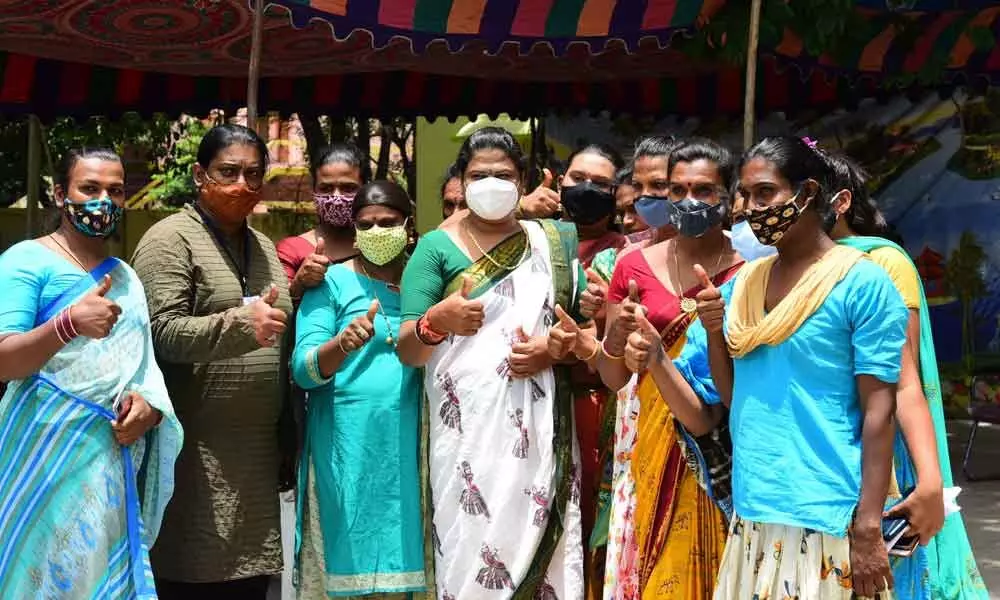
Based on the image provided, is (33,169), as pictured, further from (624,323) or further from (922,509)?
(922,509)

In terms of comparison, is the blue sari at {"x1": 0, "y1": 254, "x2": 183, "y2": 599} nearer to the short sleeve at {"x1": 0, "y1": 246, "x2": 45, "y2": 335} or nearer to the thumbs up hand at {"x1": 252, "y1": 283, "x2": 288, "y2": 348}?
the short sleeve at {"x1": 0, "y1": 246, "x2": 45, "y2": 335}

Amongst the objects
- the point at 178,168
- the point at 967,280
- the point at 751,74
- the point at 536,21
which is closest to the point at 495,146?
the point at 751,74

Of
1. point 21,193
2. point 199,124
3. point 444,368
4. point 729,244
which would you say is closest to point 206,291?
point 444,368

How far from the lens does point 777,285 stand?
2891 mm

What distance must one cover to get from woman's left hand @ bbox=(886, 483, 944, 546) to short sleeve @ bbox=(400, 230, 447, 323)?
4.75 feet

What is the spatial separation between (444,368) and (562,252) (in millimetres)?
515

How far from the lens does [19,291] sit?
3.18m

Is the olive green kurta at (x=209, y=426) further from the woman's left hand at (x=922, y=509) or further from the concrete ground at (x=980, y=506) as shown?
the woman's left hand at (x=922, y=509)

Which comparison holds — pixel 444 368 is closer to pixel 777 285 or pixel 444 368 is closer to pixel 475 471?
pixel 475 471

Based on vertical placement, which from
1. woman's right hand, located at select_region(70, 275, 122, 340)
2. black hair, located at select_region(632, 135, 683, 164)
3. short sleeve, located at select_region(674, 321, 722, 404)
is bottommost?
short sleeve, located at select_region(674, 321, 722, 404)

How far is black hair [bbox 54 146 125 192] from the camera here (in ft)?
11.0

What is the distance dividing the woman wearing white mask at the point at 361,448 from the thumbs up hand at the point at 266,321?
23cm

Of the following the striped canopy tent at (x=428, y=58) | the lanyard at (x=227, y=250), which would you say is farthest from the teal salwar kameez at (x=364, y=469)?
the striped canopy tent at (x=428, y=58)

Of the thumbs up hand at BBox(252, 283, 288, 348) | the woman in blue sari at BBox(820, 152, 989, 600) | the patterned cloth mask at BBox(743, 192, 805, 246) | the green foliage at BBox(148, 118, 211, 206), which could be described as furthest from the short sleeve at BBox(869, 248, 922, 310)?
the green foliage at BBox(148, 118, 211, 206)
